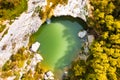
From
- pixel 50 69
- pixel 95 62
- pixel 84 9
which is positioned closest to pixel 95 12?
pixel 84 9

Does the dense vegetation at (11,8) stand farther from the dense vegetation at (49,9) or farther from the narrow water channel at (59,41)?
the narrow water channel at (59,41)

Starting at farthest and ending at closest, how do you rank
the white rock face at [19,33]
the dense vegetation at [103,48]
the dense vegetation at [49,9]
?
the dense vegetation at [49,9] < the white rock face at [19,33] < the dense vegetation at [103,48]

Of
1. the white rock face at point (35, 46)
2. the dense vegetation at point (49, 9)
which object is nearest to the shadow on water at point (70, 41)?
the dense vegetation at point (49, 9)

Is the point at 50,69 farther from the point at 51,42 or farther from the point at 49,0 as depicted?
the point at 49,0

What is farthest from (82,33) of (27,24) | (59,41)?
(27,24)

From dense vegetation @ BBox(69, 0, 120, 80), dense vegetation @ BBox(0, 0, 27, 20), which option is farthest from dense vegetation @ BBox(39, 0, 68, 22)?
dense vegetation @ BBox(69, 0, 120, 80)

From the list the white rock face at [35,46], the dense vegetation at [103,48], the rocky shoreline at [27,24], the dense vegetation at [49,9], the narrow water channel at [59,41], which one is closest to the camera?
the dense vegetation at [103,48]
